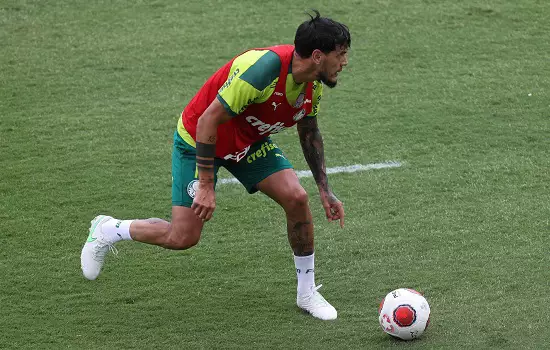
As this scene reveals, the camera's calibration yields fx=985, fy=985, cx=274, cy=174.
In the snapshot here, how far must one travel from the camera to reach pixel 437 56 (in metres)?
10.9

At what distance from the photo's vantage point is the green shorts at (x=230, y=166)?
20.3 ft

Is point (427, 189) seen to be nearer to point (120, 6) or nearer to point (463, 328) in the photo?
point (463, 328)

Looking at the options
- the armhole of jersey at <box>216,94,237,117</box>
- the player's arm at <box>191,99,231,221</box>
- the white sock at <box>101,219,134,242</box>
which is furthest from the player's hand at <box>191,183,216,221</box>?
the white sock at <box>101,219,134,242</box>

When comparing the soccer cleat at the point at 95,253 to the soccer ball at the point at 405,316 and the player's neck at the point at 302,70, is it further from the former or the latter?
the soccer ball at the point at 405,316

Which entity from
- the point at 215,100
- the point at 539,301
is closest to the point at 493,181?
the point at 539,301

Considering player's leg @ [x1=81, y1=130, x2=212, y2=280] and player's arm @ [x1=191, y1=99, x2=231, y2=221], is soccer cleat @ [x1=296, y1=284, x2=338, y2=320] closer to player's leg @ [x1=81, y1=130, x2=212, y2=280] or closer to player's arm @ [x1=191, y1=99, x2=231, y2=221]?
player's leg @ [x1=81, y1=130, x2=212, y2=280]

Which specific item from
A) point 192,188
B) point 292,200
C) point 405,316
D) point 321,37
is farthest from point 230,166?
point 405,316

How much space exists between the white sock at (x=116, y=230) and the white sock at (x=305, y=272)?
112 cm

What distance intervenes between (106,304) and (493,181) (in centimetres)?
353

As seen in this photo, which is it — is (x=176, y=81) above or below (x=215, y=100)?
below

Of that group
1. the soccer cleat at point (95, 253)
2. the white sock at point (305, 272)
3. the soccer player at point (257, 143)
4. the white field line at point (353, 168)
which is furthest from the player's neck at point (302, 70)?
the white field line at point (353, 168)

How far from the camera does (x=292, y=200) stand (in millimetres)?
6195

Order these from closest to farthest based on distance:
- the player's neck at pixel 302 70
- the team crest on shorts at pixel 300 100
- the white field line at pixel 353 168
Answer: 1. the player's neck at pixel 302 70
2. the team crest on shorts at pixel 300 100
3. the white field line at pixel 353 168

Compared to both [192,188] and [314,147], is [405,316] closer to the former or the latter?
[314,147]
